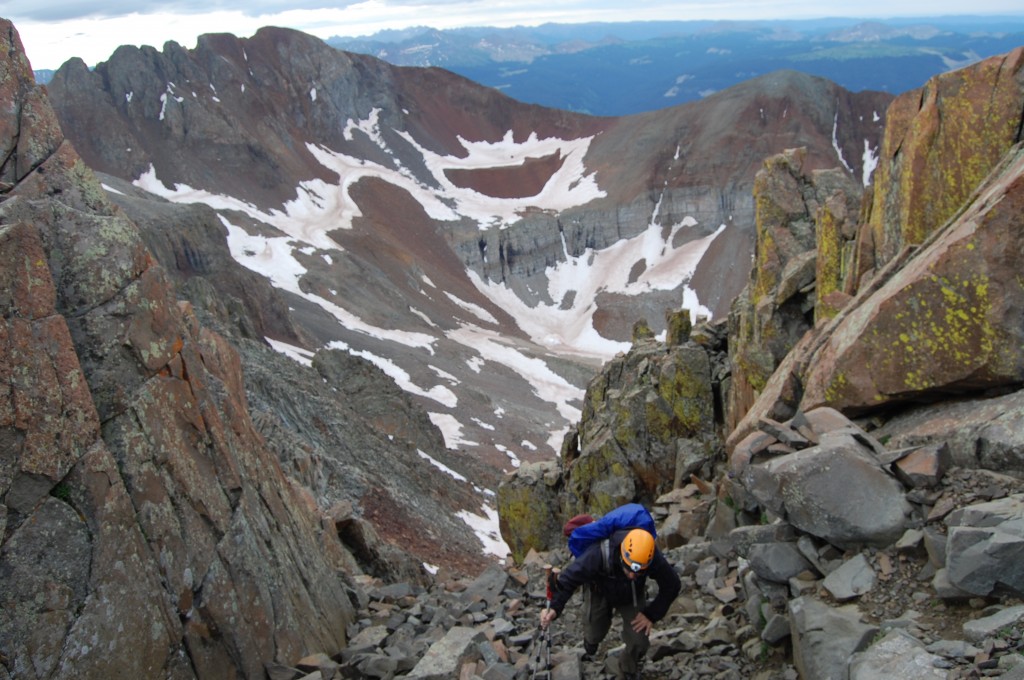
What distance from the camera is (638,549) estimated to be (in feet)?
33.2

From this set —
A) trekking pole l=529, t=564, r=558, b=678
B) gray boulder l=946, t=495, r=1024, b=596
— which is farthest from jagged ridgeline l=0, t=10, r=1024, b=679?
trekking pole l=529, t=564, r=558, b=678

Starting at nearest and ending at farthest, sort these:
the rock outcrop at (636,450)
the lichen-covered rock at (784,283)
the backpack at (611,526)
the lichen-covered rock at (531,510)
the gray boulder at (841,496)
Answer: the backpack at (611,526) < the gray boulder at (841,496) < the lichen-covered rock at (784,283) < the rock outcrop at (636,450) < the lichen-covered rock at (531,510)

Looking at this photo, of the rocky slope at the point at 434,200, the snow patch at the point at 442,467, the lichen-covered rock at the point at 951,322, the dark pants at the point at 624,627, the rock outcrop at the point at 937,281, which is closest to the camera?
the dark pants at the point at 624,627

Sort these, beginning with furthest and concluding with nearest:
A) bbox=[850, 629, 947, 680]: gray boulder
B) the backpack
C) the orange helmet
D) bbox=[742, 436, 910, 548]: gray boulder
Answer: bbox=[742, 436, 910, 548]: gray boulder, the backpack, the orange helmet, bbox=[850, 629, 947, 680]: gray boulder

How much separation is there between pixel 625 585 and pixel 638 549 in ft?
3.76

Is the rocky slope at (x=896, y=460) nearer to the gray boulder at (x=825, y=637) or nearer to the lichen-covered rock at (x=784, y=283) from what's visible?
the gray boulder at (x=825, y=637)

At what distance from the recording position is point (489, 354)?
10438cm

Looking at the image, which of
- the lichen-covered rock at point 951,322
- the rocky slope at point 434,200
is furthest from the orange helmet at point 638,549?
the rocky slope at point 434,200

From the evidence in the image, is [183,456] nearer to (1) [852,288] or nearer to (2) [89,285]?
(2) [89,285]

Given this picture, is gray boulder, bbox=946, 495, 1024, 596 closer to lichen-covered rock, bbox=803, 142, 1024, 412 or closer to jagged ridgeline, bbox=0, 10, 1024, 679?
jagged ridgeline, bbox=0, 10, 1024, 679

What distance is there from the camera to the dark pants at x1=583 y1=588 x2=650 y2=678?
36.4ft

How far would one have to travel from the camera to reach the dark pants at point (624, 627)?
1111 cm

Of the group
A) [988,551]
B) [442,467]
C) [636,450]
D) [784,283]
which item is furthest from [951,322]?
[442,467]

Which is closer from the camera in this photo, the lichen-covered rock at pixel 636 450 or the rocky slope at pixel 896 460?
the rocky slope at pixel 896 460
